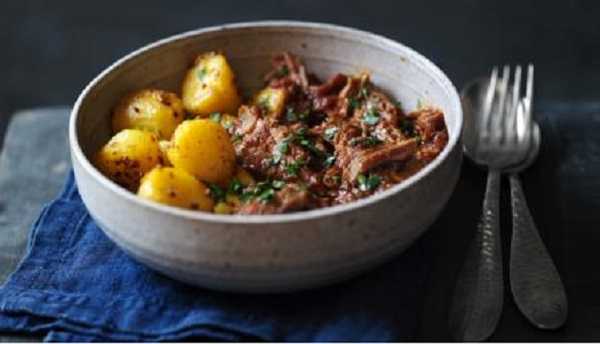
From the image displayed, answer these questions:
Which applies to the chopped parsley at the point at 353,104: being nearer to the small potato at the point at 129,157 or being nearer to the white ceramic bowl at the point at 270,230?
the white ceramic bowl at the point at 270,230

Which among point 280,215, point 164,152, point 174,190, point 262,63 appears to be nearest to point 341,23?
point 262,63

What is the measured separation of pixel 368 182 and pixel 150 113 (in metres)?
0.66

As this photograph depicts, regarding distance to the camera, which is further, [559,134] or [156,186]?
[559,134]

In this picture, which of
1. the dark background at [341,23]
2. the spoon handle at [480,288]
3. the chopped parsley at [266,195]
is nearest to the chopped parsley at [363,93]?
the spoon handle at [480,288]

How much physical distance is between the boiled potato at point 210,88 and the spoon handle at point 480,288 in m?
0.77

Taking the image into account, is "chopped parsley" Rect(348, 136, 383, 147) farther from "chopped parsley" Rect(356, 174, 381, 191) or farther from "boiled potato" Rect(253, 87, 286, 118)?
"boiled potato" Rect(253, 87, 286, 118)

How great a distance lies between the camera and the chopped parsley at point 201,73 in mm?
2553

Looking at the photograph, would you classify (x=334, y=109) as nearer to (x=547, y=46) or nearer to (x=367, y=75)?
(x=367, y=75)

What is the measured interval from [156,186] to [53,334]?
1.34ft

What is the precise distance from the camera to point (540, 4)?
14.2ft

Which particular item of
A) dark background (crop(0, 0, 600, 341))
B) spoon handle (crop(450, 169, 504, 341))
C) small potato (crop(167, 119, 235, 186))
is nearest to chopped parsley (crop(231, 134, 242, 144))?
small potato (crop(167, 119, 235, 186))

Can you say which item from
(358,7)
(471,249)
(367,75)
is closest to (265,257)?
(471,249)

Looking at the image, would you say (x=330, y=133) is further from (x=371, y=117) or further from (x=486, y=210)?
(x=486, y=210)

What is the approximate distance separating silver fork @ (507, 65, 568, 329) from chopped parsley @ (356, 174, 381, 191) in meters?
0.40
